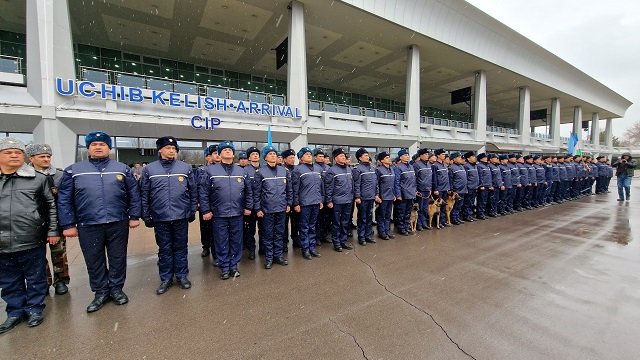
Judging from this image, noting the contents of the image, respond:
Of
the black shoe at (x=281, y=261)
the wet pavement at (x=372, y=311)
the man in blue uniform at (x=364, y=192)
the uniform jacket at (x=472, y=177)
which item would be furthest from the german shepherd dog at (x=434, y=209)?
the black shoe at (x=281, y=261)

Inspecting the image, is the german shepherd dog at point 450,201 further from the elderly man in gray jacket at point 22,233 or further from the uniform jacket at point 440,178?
the elderly man in gray jacket at point 22,233

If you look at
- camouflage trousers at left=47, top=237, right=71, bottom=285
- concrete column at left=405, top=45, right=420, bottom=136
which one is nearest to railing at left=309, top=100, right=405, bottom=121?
concrete column at left=405, top=45, right=420, bottom=136

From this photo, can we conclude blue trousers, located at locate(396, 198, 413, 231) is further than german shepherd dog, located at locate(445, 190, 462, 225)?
No

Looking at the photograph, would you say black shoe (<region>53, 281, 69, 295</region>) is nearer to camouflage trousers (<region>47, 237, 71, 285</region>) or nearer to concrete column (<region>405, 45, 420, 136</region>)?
camouflage trousers (<region>47, 237, 71, 285</region>)

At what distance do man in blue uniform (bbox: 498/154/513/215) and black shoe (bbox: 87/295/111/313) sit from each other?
409 inches

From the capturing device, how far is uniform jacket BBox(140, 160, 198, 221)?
140 inches

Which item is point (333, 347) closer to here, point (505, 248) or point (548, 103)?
point (505, 248)

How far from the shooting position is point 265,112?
1260 cm

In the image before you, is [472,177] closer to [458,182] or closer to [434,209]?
[458,182]

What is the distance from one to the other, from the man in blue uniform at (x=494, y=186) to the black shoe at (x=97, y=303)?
384 inches

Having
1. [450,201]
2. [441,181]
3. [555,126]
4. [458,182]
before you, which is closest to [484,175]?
[458,182]

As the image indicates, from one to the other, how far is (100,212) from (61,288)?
155 centimetres

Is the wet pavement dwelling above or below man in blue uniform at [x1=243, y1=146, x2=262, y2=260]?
below

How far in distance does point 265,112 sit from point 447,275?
10.9 m
